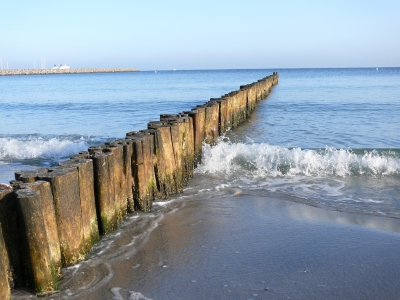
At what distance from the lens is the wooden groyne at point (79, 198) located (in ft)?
12.2

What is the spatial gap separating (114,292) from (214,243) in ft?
4.75

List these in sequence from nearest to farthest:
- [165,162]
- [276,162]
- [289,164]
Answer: [165,162], [289,164], [276,162]

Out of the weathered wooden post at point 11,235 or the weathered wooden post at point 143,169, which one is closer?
the weathered wooden post at point 11,235

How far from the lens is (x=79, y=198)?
14.6 ft

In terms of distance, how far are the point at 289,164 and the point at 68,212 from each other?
18.2 ft

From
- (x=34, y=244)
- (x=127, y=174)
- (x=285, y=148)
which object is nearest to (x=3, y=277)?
(x=34, y=244)

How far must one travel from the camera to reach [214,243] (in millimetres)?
4930

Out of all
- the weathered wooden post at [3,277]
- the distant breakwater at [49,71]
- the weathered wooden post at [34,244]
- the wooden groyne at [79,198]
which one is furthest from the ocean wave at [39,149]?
the distant breakwater at [49,71]

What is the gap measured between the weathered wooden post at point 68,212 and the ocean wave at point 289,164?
14.2ft

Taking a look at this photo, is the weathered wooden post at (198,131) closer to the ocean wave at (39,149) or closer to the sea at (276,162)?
the sea at (276,162)

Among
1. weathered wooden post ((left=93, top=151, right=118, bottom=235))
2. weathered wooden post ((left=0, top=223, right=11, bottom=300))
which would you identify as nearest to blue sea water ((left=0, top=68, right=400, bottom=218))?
weathered wooden post ((left=93, top=151, right=118, bottom=235))

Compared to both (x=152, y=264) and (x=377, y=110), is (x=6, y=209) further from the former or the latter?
(x=377, y=110)

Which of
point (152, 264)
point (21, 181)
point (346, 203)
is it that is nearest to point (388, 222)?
A: point (346, 203)

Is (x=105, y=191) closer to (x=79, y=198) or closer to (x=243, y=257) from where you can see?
(x=79, y=198)
